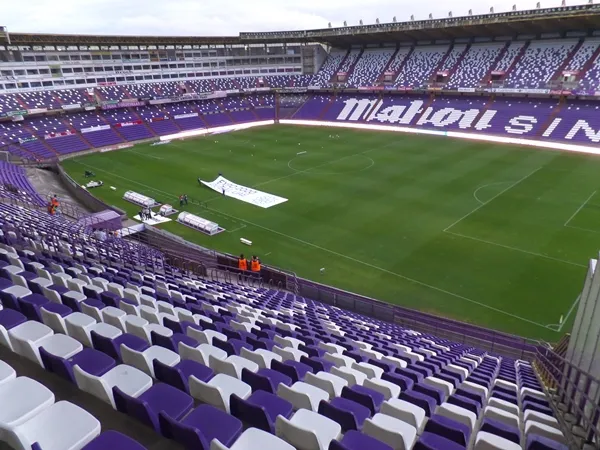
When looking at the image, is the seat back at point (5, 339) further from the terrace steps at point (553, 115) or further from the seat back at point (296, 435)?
the terrace steps at point (553, 115)

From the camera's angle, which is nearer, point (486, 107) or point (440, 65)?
point (486, 107)

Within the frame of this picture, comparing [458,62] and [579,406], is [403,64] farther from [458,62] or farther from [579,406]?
[579,406]

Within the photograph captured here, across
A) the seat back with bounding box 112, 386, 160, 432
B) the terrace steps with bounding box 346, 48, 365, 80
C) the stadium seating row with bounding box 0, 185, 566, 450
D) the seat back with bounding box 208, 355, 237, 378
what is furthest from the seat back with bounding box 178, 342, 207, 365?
the terrace steps with bounding box 346, 48, 365, 80

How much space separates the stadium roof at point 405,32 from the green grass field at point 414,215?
19.6 metres

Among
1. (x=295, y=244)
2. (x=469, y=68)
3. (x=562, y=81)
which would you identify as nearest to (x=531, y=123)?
(x=562, y=81)

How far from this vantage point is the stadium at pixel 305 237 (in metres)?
5.73

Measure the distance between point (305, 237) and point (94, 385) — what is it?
79.5 ft

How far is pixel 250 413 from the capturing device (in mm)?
5133

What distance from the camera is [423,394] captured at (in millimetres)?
7664

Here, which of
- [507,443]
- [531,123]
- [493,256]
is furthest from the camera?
[531,123]

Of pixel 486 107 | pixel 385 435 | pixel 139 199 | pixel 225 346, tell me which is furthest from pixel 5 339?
pixel 486 107

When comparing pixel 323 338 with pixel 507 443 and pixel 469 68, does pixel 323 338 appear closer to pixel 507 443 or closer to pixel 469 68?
pixel 507 443

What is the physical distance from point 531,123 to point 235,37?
50868mm

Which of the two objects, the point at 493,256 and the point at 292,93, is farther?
the point at 292,93
